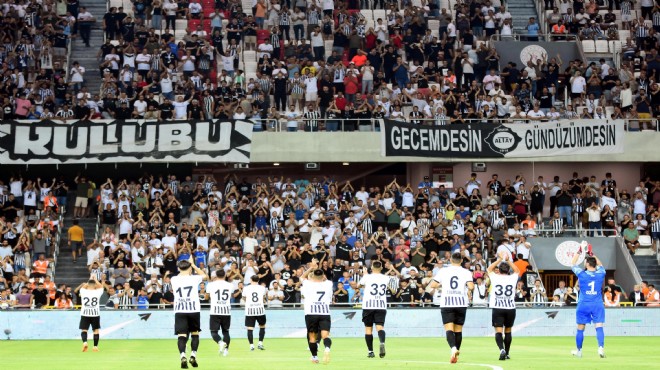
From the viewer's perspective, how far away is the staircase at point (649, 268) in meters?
41.9

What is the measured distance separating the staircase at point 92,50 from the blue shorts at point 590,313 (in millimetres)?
28463

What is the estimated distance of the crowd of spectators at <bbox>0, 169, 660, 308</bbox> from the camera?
37.3m

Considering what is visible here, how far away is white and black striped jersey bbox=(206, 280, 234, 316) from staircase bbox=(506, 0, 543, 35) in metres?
30.0

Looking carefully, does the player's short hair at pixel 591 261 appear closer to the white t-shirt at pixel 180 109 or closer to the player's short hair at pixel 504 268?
the player's short hair at pixel 504 268

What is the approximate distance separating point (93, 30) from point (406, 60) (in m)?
13.3

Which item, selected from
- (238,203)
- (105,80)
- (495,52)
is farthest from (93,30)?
(495,52)

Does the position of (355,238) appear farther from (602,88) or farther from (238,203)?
(602,88)

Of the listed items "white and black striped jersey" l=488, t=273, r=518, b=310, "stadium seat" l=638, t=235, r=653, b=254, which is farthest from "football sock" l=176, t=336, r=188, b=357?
"stadium seat" l=638, t=235, r=653, b=254

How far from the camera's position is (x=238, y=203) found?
43.2 meters

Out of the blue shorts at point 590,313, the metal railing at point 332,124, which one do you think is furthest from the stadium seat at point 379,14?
the blue shorts at point 590,313

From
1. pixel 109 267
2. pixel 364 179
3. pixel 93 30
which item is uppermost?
pixel 93 30

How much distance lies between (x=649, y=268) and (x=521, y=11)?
15815mm

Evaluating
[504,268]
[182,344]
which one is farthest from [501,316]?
[182,344]

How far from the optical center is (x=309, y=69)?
4591cm
